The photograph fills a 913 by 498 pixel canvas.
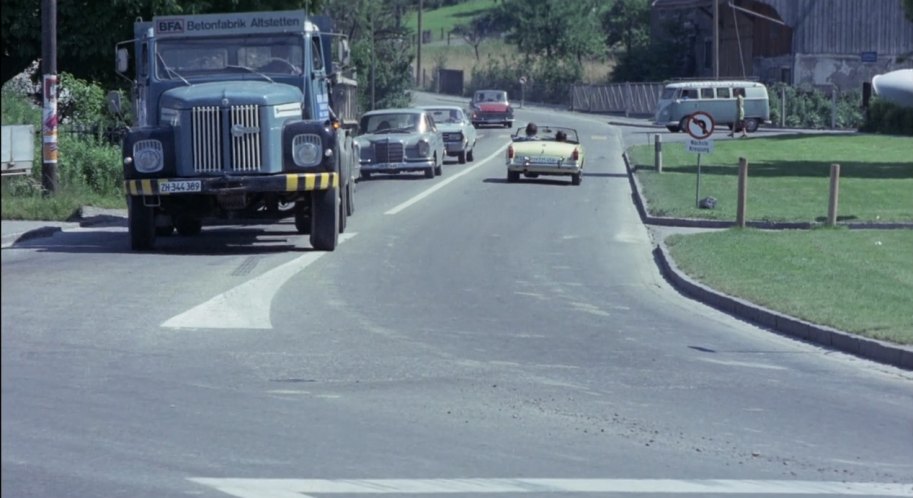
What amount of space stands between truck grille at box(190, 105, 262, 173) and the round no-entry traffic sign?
445 inches

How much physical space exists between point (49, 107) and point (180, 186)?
19.5ft

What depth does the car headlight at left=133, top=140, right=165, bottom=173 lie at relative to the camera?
1845 cm

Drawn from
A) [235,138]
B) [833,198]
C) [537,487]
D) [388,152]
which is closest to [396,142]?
[388,152]

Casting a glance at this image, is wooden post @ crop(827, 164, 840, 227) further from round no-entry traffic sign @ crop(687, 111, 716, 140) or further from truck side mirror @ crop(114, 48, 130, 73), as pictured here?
truck side mirror @ crop(114, 48, 130, 73)

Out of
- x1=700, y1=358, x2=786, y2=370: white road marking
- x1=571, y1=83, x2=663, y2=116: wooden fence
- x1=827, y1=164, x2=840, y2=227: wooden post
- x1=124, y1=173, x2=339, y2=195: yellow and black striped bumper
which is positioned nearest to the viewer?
x1=700, y1=358, x2=786, y2=370: white road marking

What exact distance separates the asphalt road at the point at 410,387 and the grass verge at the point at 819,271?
2.17 ft

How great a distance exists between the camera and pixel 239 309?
13828 millimetres

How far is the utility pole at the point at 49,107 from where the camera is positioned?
912 inches

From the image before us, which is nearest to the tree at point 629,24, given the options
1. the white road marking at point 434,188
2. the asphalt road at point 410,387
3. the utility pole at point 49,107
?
the white road marking at point 434,188

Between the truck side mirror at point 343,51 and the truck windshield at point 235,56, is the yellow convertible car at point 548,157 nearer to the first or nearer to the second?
the truck side mirror at point 343,51

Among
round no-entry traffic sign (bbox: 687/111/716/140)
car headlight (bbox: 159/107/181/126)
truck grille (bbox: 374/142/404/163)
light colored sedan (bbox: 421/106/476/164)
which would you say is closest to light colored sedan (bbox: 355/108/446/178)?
truck grille (bbox: 374/142/404/163)

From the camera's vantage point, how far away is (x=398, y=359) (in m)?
11.5

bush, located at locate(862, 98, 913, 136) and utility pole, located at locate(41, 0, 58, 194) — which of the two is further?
bush, located at locate(862, 98, 913, 136)

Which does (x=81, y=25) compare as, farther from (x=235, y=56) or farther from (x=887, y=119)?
(x=887, y=119)
